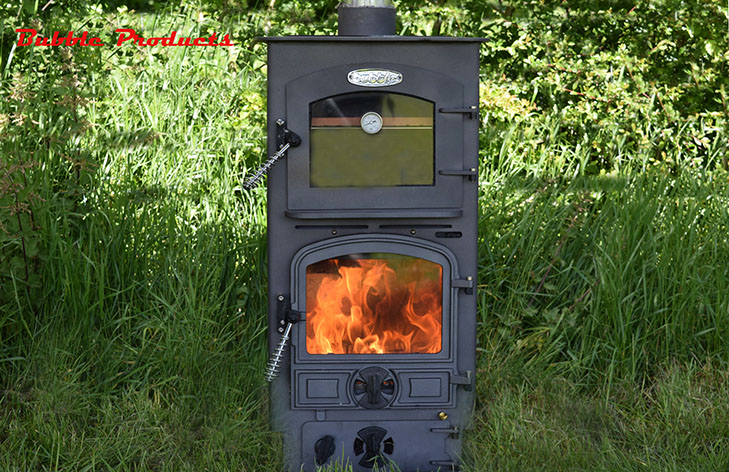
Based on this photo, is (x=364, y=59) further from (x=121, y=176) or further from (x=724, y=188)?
(x=724, y=188)

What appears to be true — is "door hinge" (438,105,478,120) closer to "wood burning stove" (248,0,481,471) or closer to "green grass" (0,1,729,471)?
"wood burning stove" (248,0,481,471)

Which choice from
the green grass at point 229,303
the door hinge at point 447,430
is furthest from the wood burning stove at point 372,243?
the green grass at point 229,303

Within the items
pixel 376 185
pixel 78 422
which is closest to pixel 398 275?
pixel 376 185

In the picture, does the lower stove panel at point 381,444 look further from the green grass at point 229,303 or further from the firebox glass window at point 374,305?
the firebox glass window at point 374,305

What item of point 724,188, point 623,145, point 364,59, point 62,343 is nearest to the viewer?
point 364,59

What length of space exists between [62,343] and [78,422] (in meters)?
0.38

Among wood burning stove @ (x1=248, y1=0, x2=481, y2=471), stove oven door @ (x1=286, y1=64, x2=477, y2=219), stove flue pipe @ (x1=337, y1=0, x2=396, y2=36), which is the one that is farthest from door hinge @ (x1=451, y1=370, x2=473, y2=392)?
stove flue pipe @ (x1=337, y1=0, x2=396, y2=36)

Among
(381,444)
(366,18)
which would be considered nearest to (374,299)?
(381,444)

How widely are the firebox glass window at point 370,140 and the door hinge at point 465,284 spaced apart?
360 mm

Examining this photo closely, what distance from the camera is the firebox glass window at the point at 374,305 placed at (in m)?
2.69

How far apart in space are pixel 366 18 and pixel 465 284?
966 millimetres

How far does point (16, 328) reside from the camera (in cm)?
320

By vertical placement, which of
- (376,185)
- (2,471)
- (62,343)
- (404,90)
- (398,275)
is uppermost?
(404,90)

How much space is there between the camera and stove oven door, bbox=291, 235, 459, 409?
268cm
